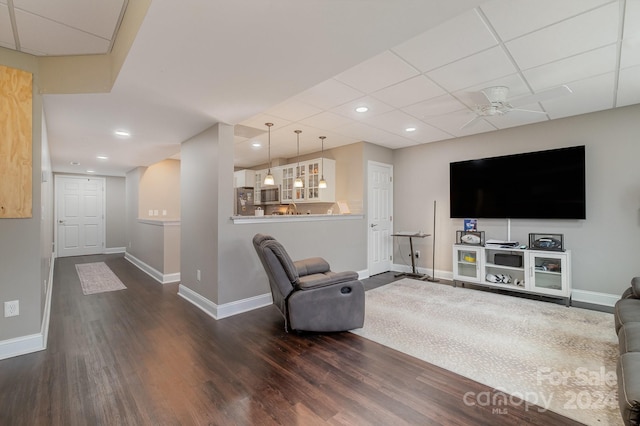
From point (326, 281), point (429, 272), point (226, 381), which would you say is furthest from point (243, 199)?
point (226, 381)

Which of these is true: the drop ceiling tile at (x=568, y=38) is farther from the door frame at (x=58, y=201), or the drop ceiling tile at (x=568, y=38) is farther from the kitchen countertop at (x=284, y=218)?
the door frame at (x=58, y=201)

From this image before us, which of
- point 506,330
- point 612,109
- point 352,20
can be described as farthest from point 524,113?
point 352,20

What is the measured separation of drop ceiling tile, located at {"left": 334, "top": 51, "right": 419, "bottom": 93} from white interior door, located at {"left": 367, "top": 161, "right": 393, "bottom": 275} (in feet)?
8.39

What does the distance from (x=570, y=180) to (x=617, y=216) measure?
0.70m

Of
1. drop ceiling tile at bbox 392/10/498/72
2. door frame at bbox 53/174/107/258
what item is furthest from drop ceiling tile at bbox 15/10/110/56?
door frame at bbox 53/174/107/258

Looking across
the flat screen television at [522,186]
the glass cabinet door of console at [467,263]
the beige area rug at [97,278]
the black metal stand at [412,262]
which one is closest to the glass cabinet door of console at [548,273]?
the flat screen television at [522,186]

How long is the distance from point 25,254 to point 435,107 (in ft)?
15.2

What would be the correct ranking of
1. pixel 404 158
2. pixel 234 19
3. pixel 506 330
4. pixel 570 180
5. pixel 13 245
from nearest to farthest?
pixel 234 19, pixel 13 245, pixel 506 330, pixel 570 180, pixel 404 158

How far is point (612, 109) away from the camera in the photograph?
3844 mm

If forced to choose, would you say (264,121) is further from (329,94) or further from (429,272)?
(429,272)

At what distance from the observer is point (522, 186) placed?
450cm

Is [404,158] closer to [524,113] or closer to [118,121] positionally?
[524,113]

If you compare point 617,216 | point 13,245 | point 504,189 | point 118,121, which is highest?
point 118,121

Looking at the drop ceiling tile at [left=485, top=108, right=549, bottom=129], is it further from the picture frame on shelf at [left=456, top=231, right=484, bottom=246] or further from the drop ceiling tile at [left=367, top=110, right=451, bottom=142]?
the picture frame on shelf at [left=456, top=231, right=484, bottom=246]
